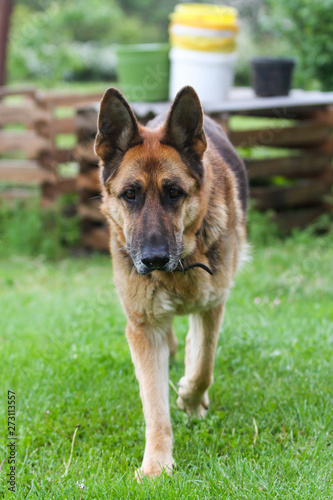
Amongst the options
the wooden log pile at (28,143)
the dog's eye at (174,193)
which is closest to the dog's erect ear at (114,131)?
the dog's eye at (174,193)

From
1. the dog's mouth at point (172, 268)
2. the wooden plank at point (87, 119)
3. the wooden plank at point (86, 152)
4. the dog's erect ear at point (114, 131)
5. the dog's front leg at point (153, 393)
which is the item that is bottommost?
the wooden plank at point (86, 152)

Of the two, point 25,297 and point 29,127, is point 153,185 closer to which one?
point 25,297

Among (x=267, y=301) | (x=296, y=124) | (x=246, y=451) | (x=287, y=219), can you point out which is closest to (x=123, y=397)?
(x=246, y=451)

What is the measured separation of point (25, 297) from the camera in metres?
6.11

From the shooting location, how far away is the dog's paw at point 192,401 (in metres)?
3.29

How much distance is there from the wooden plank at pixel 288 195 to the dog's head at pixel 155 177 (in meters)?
4.87

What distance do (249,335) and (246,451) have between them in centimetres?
138

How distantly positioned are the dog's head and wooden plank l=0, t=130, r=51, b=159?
5.47 meters

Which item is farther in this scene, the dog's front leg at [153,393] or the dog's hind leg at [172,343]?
the dog's hind leg at [172,343]

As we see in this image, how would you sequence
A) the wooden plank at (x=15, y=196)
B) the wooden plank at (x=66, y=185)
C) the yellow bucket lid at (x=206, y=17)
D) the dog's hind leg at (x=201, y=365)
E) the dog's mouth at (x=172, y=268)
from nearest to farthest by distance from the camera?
the dog's mouth at (x=172, y=268) → the dog's hind leg at (x=201, y=365) → the yellow bucket lid at (x=206, y=17) → the wooden plank at (x=66, y=185) → the wooden plank at (x=15, y=196)

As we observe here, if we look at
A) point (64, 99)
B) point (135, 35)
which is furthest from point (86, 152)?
point (135, 35)

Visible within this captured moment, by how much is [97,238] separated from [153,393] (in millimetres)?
5202

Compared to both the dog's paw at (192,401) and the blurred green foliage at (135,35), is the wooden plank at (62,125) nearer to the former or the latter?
the blurred green foliage at (135,35)

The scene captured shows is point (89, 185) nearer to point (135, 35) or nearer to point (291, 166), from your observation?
point (291, 166)
